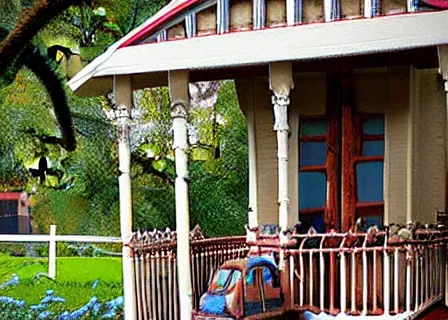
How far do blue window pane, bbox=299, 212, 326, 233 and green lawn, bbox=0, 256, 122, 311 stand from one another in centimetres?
732

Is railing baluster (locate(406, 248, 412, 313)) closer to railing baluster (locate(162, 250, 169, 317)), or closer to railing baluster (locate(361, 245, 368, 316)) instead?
railing baluster (locate(361, 245, 368, 316))

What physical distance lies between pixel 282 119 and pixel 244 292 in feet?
6.04

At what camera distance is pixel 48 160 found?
59.8 ft

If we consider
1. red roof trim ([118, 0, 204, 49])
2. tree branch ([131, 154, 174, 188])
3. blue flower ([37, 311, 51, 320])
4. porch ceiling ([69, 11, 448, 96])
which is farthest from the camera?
tree branch ([131, 154, 174, 188])

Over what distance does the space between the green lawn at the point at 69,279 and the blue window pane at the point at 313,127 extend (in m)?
7.71

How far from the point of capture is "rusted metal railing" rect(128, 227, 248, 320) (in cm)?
888

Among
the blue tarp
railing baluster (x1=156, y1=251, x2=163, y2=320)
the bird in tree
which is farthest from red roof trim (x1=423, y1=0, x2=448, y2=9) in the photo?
the bird in tree

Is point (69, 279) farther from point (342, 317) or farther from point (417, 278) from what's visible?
point (417, 278)

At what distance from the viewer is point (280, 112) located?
8047 mm

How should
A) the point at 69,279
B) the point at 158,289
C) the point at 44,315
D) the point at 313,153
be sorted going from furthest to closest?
1. the point at 69,279
2. the point at 44,315
3. the point at 313,153
4. the point at 158,289

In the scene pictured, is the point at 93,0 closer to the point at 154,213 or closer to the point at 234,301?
the point at 154,213

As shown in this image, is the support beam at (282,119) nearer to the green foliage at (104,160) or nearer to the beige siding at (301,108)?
the beige siding at (301,108)

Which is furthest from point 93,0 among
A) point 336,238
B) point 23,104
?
point 336,238

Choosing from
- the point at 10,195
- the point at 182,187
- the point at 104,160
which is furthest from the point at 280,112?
the point at 10,195
